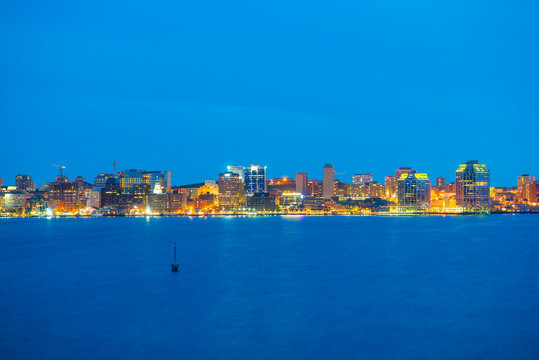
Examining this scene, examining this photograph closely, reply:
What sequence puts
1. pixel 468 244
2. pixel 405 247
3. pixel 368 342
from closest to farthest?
pixel 368 342, pixel 405 247, pixel 468 244

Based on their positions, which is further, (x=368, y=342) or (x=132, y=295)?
(x=132, y=295)

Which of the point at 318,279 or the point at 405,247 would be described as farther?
the point at 405,247

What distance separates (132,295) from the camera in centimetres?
3834

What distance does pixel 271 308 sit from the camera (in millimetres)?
33969

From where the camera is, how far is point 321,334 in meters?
27.2

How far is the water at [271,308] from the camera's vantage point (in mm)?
24828

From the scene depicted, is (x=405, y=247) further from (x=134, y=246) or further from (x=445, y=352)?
(x=445, y=352)

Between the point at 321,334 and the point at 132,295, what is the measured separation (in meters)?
17.1

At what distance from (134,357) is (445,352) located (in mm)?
14417

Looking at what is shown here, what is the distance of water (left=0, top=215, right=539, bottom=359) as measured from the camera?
2483cm

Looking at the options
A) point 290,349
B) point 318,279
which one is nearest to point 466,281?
point 318,279

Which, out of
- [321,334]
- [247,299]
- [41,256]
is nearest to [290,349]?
[321,334]

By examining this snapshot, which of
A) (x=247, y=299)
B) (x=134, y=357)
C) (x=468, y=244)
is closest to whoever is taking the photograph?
(x=134, y=357)

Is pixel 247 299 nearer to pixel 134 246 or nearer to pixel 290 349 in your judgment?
pixel 290 349
